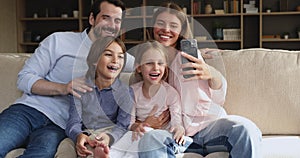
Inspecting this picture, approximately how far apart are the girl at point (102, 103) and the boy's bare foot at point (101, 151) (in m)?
0.06

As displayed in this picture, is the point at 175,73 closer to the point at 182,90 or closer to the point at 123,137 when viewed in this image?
the point at 182,90

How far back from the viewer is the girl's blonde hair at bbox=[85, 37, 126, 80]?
175 cm

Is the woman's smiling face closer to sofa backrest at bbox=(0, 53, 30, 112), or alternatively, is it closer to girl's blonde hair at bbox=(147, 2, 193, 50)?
girl's blonde hair at bbox=(147, 2, 193, 50)

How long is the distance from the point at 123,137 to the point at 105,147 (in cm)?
16

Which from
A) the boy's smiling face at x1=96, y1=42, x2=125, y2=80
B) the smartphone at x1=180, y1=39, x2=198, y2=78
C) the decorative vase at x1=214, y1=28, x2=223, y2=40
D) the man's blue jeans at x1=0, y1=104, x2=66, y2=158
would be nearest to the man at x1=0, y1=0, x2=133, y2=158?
the man's blue jeans at x1=0, y1=104, x2=66, y2=158

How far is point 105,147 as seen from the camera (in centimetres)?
159

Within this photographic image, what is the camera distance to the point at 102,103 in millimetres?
1809

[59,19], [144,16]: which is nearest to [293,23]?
[59,19]

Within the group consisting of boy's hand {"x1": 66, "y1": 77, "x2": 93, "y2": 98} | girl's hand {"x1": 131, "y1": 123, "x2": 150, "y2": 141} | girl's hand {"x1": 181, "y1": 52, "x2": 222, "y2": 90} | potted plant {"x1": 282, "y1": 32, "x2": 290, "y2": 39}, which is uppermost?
potted plant {"x1": 282, "y1": 32, "x2": 290, "y2": 39}

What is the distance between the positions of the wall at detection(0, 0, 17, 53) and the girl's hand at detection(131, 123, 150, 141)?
4088mm

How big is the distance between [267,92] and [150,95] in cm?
69

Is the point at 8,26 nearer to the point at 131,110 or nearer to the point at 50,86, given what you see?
the point at 50,86

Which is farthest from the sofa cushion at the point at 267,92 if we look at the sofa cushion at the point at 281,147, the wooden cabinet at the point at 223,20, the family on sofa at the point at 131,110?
the wooden cabinet at the point at 223,20

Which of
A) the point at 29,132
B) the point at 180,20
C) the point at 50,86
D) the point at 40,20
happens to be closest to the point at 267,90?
the point at 180,20
